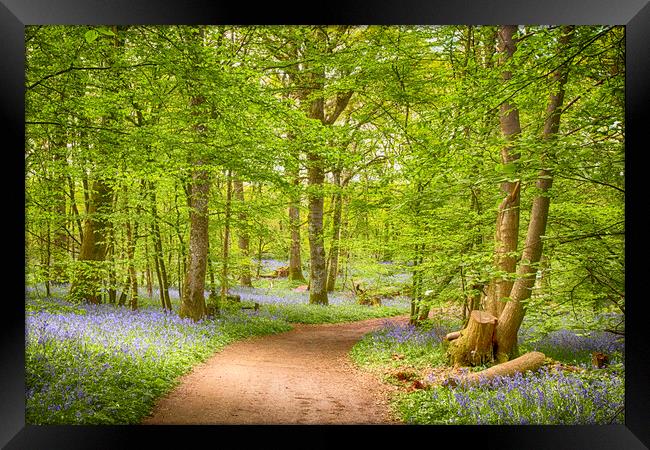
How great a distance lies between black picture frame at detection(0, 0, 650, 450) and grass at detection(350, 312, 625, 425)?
0.38 feet

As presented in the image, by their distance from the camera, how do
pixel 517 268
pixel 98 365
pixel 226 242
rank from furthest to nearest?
1. pixel 226 242
2. pixel 517 268
3. pixel 98 365

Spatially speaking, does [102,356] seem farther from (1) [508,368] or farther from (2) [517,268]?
(2) [517,268]

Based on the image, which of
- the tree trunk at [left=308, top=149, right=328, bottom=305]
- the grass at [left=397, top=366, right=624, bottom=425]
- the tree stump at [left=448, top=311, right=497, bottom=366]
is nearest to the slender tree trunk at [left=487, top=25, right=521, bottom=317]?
the tree stump at [left=448, top=311, right=497, bottom=366]

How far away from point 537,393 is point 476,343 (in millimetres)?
1409

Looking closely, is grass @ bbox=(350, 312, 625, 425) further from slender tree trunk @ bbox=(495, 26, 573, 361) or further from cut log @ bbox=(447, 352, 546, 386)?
slender tree trunk @ bbox=(495, 26, 573, 361)

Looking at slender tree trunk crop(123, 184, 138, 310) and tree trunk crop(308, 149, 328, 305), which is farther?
tree trunk crop(308, 149, 328, 305)

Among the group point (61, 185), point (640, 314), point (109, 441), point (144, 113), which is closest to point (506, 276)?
point (640, 314)

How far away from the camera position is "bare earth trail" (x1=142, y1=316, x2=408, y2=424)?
4.25 metres

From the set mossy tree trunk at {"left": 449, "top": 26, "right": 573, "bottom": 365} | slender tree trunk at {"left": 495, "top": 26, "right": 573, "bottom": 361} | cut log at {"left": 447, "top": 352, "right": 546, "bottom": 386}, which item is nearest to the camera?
slender tree trunk at {"left": 495, "top": 26, "right": 573, "bottom": 361}

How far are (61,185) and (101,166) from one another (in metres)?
0.63

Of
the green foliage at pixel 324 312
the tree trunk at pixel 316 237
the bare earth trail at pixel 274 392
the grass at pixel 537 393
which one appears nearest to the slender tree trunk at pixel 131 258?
the bare earth trail at pixel 274 392

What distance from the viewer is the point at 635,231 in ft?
12.7
